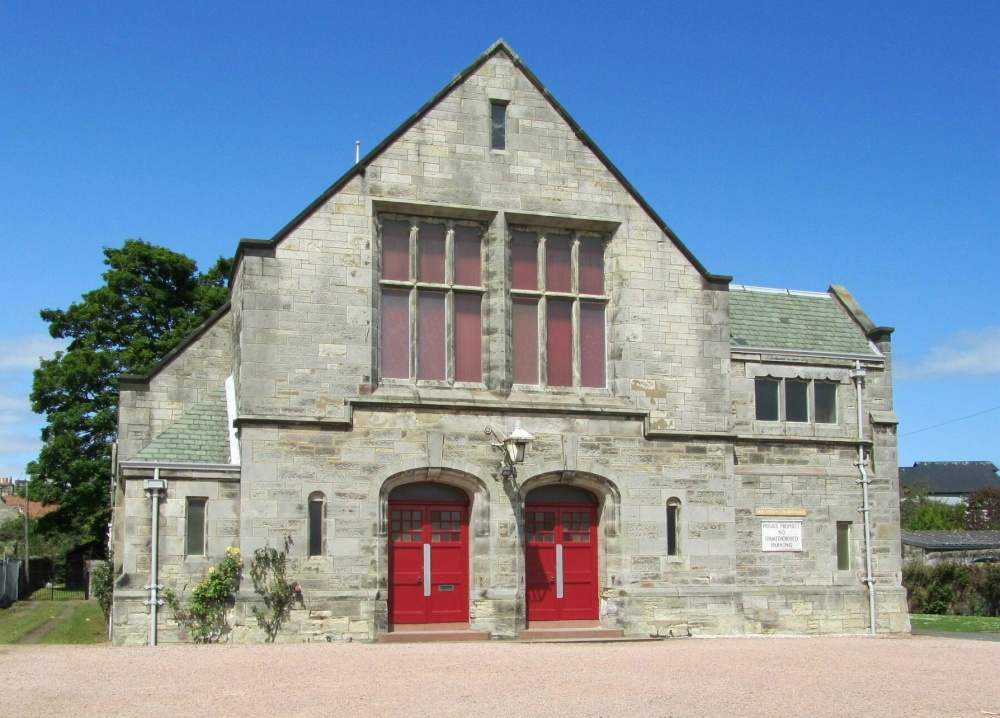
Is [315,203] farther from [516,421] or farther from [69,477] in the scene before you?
[69,477]

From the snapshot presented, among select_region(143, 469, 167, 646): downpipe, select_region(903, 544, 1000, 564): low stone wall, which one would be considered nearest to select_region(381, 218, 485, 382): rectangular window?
select_region(143, 469, 167, 646): downpipe

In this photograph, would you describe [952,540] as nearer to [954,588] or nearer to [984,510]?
[954,588]

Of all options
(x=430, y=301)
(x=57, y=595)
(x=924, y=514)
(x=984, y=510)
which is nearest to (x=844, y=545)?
(x=430, y=301)

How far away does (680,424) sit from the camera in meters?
22.6

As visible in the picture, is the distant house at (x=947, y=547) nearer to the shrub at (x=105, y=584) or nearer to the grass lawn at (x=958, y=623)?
the grass lawn at (x=958, y=623)

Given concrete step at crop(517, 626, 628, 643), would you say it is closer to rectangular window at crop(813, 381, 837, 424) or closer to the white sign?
the white sign

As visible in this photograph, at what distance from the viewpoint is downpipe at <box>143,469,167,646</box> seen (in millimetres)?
19547

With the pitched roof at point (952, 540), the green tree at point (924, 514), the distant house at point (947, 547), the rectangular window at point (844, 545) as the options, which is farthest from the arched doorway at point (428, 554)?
the green tree at point (924, 514)

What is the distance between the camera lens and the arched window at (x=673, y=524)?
22.4m

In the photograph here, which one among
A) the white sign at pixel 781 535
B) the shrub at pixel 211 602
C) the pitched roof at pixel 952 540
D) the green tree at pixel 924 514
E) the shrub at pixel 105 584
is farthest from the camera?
the green tree at pixel 924 514

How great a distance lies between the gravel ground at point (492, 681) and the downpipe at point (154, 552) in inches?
37.3

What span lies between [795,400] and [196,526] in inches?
485

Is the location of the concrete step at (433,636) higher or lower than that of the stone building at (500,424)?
lower

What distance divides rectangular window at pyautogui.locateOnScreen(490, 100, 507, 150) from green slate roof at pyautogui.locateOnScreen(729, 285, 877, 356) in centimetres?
629
